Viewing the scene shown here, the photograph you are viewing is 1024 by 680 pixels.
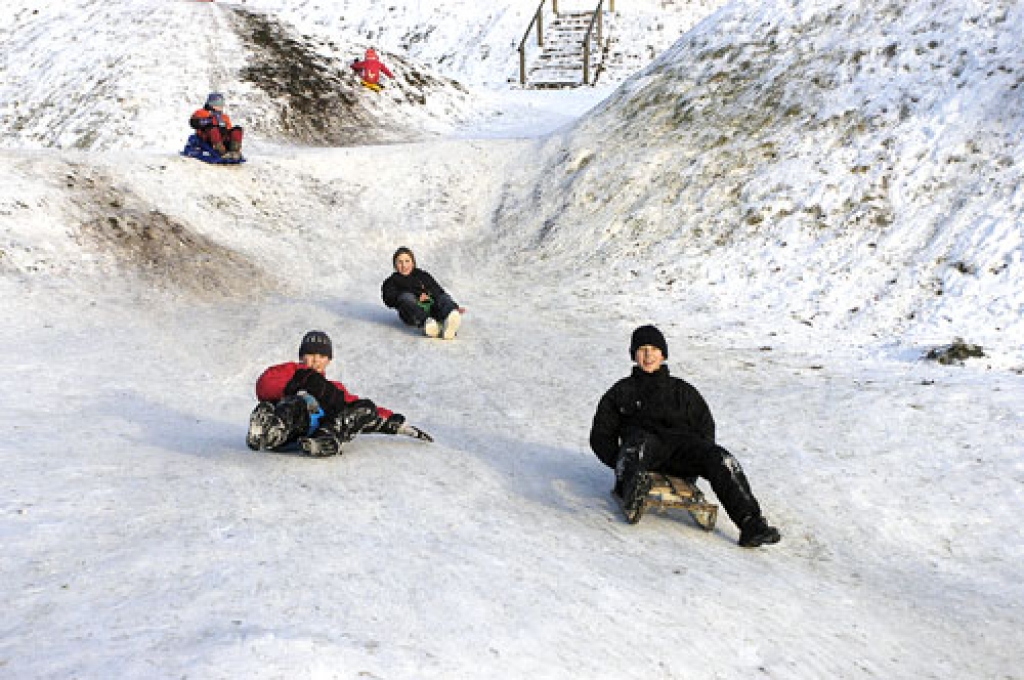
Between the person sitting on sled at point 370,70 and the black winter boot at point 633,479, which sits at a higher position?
the person sitting on sled at point 370,70

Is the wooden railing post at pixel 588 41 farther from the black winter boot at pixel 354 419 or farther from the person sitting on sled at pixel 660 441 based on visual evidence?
the person sitting on sled at pixel 660 441

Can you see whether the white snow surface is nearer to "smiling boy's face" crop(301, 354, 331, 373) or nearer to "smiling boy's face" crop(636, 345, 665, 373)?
"smiling boy's face" crop(301, 354, 331, 373)

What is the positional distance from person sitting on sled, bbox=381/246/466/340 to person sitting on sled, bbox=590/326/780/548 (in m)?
4.89

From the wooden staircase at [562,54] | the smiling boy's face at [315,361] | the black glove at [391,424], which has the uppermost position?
the wooden staircase at [562,54]

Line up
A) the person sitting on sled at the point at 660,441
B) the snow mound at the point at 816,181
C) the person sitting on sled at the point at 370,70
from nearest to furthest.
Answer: the person sitting on sled at the point at 660,441 < the snow mound at the point at 816,181 < the person sitting on sled at the point at 370,70

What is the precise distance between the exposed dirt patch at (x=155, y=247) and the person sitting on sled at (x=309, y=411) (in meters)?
6.38

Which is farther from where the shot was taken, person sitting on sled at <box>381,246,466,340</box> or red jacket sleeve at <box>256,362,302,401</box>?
person sitting on sled at <box>381,246,466,340</box>

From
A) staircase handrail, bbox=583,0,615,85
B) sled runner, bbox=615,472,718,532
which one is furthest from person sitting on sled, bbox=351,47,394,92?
sled runner, bbox=615,472,718,532

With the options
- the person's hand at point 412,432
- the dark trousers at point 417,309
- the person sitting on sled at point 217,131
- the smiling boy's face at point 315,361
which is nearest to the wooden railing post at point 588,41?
the person sitting on sled at point 217,131

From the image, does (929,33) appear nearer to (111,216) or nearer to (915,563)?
(915,563)

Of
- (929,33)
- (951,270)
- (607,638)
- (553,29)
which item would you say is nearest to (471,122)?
(553,29)

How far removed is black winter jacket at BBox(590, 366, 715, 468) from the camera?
18.5 ft

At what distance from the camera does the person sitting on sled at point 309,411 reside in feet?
19.0

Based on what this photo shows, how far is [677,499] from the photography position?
5.21 meters
